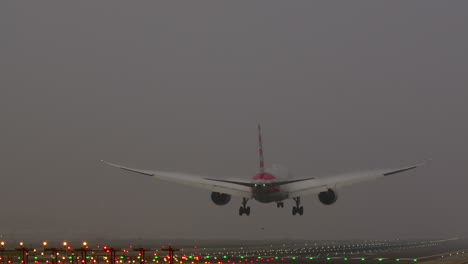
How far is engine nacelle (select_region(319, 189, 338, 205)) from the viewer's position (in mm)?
86062

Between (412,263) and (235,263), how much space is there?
17.9m

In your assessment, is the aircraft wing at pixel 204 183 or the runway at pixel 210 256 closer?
the runway at pixel 210 256

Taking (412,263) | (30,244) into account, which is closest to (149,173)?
(412,263)

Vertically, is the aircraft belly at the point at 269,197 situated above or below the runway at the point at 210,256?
above

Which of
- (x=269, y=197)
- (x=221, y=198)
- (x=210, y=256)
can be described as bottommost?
(x=210, y=256)

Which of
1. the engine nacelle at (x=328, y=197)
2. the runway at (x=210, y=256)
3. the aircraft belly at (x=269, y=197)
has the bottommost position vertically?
the runway at (x=210, y=256)

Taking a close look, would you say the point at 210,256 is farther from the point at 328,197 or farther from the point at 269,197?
the point at 328,197

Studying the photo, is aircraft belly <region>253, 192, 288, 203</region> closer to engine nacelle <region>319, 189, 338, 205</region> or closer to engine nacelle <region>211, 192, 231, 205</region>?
engine nacelle <region>211, 192, 231, 205</region>

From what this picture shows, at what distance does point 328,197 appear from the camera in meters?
86.4

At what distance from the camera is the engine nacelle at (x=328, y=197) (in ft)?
282

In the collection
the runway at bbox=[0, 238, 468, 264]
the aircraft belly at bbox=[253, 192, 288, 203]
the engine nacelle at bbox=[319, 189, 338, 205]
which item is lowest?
the runway at bbox=[0, 238, 468, 264]

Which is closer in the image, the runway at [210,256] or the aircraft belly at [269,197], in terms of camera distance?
the runway at [210,256]

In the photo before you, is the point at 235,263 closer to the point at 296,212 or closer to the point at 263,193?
the point at 263,193

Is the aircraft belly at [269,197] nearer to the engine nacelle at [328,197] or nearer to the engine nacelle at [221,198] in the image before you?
the engine nacelle at [221,198]
